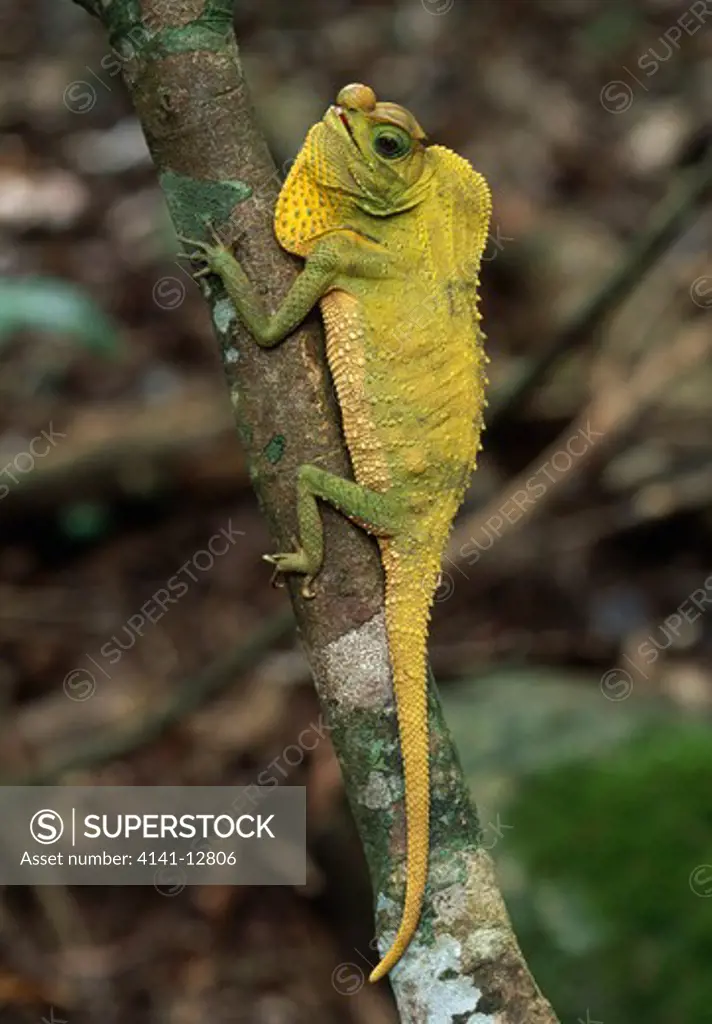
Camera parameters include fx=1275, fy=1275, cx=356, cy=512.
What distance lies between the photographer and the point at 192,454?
7.31m

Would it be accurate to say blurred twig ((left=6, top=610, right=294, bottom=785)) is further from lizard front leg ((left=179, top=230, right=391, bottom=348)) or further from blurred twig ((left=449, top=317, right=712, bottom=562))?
lizard front leg ((left=179, top=230, right=391, bottom=348))

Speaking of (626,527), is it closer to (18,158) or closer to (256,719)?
(256,719)

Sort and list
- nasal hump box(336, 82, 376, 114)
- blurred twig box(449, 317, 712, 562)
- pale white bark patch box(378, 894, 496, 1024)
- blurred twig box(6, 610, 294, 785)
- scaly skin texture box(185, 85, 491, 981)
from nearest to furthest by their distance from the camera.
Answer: pale white bark patch box(378, 894, 496, 1024) < scaly skin texture box(185, 85, 491, 981) < nasal hump box(336, 82, 376, 114) < blurred twig box(6, 610, 294, 785) < blurred twig box(449, 317, 712, 562)

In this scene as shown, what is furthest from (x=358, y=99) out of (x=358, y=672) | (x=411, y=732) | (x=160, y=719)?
Answer: (x=160, y=719)

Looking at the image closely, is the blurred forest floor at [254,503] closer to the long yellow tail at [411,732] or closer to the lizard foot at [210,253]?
the lizard foot at [210,253]

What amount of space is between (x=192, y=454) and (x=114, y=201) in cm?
368

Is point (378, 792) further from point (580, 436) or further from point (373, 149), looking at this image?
point (580, 436)

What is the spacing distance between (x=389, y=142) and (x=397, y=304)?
1.20ft

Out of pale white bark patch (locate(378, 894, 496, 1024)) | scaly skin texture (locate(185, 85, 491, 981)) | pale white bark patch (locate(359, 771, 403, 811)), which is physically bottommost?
pale white bark patch (locate(378, 894, 496, 1024))

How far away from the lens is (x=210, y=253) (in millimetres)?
2596

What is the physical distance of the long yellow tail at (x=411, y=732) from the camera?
95.7 inches

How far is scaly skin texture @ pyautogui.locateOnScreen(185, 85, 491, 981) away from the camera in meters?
2.76

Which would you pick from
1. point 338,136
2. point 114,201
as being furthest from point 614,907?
point 114,201

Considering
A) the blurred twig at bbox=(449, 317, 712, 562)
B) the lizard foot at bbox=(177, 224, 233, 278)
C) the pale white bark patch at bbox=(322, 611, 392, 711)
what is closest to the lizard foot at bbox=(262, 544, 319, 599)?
the pale white bark patch at bbox=(322, 611, 392, 711)
